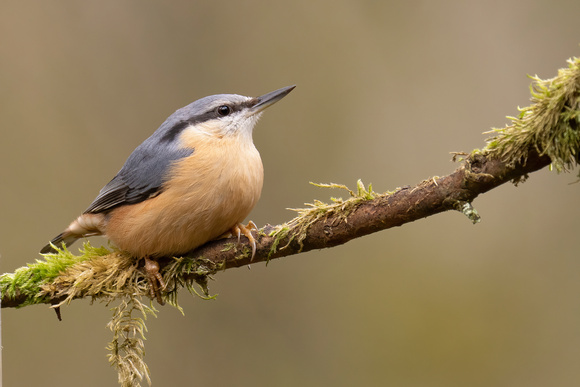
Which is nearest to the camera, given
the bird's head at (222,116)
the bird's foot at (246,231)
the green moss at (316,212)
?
the green moss at (316,212)

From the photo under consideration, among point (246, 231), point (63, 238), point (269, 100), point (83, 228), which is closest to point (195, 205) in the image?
point (246, 231)

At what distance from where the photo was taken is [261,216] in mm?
4336

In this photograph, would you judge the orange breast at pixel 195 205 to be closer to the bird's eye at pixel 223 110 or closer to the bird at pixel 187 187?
the bird at pixel 187 187

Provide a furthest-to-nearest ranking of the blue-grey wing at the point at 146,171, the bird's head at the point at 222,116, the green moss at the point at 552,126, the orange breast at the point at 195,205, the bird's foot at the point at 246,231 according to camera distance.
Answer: the bird's head at the point at 222,116 → the blue-grey wing at the point at 146,171 → the orange breast at the point at 195,205 → the bird's foot at the point at 246,231 → the green moss at the point at 552,126

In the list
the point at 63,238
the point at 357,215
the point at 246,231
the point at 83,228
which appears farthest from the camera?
the point at 63,238

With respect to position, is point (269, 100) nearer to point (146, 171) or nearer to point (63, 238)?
point (146, 171)

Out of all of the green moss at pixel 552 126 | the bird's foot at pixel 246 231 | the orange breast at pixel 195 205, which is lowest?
the green moss at pixel 552 126

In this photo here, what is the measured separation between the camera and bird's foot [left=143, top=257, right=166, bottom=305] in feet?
8.21

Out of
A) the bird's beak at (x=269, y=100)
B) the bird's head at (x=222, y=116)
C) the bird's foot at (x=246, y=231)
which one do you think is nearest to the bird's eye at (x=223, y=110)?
the bird's head at (x=222, y=116)

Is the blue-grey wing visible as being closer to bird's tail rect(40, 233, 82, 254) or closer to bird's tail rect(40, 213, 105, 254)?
bird's tail rect(40, 213, 105, 254)

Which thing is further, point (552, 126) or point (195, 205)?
point (195, 205)

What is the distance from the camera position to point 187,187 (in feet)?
8.10

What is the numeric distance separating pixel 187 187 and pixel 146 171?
0.98ft

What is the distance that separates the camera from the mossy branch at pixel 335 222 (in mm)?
1628
